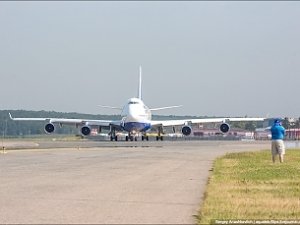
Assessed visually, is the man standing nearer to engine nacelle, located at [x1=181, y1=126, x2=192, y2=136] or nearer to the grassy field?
the grassy field

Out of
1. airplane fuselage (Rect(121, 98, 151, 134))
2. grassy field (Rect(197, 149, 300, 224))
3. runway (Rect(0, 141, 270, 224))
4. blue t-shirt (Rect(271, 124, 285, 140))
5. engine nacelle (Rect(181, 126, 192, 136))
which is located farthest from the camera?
engine nacelle (Rect(181, 126, 192, 136))

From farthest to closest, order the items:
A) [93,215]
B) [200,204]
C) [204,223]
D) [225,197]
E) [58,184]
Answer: [58,184]
[225,197]
[200,204]
[93,215]
[204,223]

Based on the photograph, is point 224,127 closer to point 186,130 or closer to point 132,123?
point 186,130

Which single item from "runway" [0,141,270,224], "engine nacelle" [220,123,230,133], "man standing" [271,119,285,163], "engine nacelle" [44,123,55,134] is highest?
"engine nacelle" [220,123,230,133]

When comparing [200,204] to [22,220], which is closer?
[22,220]

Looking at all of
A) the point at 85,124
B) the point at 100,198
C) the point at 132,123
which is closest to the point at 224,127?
the point at 132,123

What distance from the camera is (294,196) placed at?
14.0 metres

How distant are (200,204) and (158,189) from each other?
10.8ft

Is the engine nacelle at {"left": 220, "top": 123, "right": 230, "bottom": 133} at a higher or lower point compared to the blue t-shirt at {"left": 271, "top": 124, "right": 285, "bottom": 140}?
higher

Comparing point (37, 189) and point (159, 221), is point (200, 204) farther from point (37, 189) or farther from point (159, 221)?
point (37, 189)

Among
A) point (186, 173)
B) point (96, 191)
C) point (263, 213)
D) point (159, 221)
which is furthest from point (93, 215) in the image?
point (186, 173)

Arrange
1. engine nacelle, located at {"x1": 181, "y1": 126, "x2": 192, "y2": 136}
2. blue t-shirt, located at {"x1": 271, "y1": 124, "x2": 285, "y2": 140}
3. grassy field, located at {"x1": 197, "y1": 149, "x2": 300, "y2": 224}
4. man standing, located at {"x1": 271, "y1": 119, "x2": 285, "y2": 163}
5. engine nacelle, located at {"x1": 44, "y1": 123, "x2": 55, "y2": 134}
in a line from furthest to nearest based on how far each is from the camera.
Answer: engine nacelle, located at {"x1": 181, "y1": 126, "x2": 192, "y2": 136} → engine nacelle, located at {"x1": 44, "y1": 123, "x2": 55, "y2": 134} → blue t-shirt, located at {"x1": 271, "y1": 124, "x2": 285, "y2": 140} → man standing, located at {"x1": 271, "y1": 119, "x2": 285, "y2": 163} → grassy field, located at {"x1": 197, "y1": 149, "x2": 300, "y2": 224}

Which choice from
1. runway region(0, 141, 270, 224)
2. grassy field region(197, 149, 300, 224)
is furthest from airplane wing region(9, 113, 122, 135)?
grassy field region(197, 149, 300, 224)

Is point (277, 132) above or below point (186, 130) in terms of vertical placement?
below
